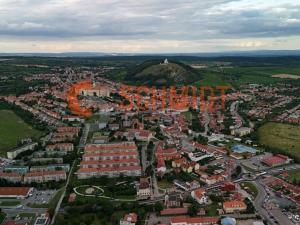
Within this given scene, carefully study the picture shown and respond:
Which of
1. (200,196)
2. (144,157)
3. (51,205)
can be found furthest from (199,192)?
(144,157)

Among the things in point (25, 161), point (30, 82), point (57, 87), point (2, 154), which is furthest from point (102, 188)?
point (30, 82)

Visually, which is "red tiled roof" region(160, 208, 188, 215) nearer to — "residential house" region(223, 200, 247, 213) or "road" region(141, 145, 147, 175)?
"residential house" region(223, 200, 247, 213)

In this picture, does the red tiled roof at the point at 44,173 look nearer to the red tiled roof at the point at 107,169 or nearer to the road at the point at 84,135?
the red tiled roof at the point at 107,169

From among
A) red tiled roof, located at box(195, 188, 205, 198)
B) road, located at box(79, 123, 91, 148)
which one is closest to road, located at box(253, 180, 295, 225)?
red tiled roof, located at box(195, 188, 205, 198)

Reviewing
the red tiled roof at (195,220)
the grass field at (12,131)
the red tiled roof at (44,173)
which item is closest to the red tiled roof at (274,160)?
the red tiled roof at (195,220)

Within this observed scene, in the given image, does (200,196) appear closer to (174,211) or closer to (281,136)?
(174,211)

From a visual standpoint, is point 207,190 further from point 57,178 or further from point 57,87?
point 57,87

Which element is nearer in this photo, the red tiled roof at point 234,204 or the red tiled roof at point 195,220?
the red tiled roof at point 195,220
